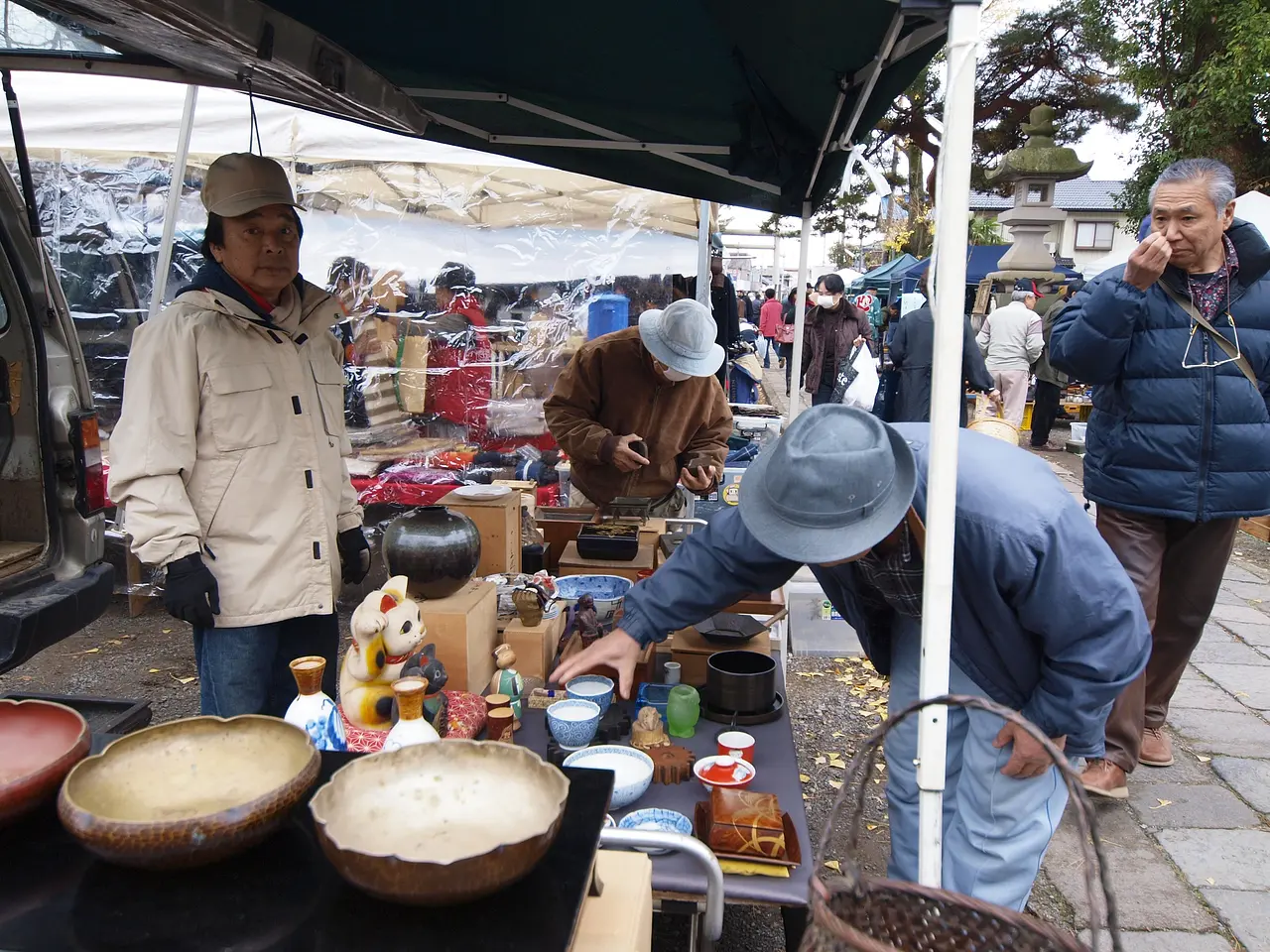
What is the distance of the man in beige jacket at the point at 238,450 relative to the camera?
6.94 feet

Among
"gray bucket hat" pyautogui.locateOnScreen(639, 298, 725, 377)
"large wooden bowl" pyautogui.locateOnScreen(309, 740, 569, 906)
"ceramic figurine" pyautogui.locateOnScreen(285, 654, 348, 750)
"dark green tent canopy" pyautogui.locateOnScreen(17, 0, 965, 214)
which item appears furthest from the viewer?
"gray bucket hat" pyautogui.locateOnScreen(639, 298, 725, 377)

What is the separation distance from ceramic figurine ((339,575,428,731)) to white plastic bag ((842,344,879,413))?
526cm

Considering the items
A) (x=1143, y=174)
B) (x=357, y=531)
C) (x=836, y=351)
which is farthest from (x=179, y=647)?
(x=1143, y=174)

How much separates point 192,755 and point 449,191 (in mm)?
5359

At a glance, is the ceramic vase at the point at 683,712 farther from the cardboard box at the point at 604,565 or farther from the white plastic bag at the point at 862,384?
the white plastic bag at the point at 862,384

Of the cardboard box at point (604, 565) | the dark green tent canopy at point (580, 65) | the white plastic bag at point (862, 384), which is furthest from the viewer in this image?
the white plastic bag at point (862, 384)

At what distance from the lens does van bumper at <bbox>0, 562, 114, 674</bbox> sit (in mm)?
2699

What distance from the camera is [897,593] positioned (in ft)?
6.28

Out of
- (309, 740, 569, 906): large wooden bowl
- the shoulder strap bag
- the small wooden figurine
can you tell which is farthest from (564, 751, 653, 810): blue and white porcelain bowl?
the shoulder strap bag

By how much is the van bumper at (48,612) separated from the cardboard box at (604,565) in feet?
5.49

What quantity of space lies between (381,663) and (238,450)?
2.38 ft

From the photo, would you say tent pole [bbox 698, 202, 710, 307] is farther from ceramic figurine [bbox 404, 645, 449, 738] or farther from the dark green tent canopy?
ceramic figurine [bbox 404, 645, 449, 738]

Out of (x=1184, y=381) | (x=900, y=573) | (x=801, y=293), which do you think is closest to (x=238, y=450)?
(x=900, y=573)

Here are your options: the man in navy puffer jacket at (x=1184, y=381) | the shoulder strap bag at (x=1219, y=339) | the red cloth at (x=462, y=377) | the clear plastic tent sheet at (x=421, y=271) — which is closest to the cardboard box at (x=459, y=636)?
the man in navy puffer jacket at (x=1184, y=381)
